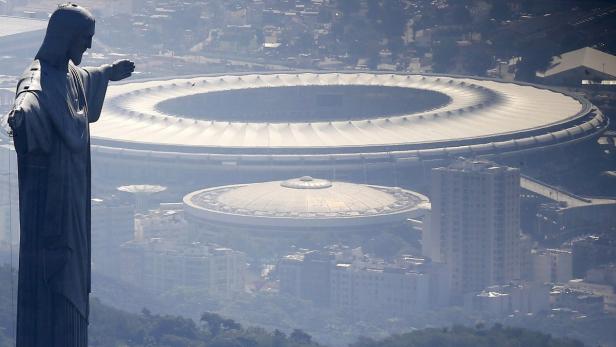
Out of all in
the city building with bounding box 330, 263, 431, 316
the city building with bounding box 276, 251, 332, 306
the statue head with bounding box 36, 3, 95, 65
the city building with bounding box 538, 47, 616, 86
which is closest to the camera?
the statue head with bounding box 36, 3, 95, 65

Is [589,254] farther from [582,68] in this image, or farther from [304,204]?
[582,68]

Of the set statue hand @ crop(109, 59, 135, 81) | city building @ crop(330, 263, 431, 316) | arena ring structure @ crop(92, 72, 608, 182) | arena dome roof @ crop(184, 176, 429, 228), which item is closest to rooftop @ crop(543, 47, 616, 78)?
arena ring structure @ crop(92, 72, 608, 182)

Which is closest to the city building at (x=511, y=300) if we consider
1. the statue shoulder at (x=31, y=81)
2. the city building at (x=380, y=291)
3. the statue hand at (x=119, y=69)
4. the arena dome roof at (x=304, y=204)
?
the city building at (x=380, y=291)

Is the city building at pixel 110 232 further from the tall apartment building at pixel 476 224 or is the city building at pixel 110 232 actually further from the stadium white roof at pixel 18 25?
the stadium white roof at pixel 18 25

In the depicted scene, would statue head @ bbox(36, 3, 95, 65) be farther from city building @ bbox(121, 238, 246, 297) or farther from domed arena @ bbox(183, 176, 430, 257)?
domed arena @ bbox(183, 176, 430, 257)

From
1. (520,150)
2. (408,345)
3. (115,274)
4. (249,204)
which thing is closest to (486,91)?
(520,150)

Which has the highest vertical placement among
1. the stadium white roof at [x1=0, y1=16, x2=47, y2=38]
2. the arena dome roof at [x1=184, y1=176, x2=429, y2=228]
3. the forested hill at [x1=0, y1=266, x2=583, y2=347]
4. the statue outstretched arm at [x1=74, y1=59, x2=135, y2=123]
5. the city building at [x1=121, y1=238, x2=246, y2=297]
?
the statue outstretched arm at [x1=74, y1=59, x2=135, y2=123]
